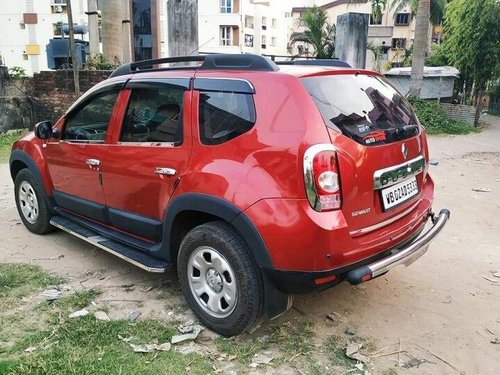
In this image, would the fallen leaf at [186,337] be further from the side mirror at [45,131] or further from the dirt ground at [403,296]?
the side mirror at [45,131]

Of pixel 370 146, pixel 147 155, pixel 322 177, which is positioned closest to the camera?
pixel 322 177

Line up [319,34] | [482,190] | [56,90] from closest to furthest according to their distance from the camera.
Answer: [482,190] < [56,90] < [319,34]

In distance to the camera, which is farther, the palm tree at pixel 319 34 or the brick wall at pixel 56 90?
the palm tree at pixel 319 34

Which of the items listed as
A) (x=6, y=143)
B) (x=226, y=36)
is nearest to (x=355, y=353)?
(x=6, y=143)

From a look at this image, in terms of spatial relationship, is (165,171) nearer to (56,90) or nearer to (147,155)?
(147,155)

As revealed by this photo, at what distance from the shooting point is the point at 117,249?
366cm

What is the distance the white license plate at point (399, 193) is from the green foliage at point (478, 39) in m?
13.2

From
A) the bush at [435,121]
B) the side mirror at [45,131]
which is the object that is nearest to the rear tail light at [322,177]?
the side mirror at [45,131]

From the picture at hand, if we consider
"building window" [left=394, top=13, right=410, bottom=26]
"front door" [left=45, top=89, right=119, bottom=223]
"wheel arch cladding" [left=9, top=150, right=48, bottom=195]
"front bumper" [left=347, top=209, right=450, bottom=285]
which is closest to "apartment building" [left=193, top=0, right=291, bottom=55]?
"building window" [left=394, top=13, right=410, bottom=26]

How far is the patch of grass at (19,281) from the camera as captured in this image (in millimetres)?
3582

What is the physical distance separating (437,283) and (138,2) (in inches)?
1302

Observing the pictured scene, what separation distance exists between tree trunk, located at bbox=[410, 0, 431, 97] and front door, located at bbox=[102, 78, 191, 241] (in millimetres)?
12832

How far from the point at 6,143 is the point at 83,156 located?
8458 millimetres

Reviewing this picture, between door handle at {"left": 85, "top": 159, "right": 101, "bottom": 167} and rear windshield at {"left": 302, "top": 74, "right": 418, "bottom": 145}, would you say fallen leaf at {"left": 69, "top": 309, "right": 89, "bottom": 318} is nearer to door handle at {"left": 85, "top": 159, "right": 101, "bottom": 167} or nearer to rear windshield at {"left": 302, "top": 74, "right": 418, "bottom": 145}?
door handle at {"left": 85, "top": 159, "right": 101, "bottom": 167}
